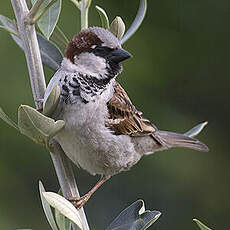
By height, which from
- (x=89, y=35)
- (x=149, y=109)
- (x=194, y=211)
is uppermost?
(x=89, y=35)

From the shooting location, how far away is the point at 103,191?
295 cm

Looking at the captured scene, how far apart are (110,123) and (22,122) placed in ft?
1.69

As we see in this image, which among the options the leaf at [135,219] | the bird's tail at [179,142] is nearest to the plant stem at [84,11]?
the leaf at [135,219]

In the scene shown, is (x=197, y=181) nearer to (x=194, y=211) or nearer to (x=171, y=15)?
(x=194, y=211)

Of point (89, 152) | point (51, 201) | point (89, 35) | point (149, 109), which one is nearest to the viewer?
point (51, 201)

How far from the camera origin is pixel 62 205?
1159 mm

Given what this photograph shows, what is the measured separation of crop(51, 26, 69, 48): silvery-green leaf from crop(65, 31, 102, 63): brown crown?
0.04 meters

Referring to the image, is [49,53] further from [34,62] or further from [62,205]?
[62,205]

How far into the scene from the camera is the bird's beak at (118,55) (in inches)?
57.5

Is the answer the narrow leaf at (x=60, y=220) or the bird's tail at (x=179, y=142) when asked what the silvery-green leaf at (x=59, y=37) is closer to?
the narrow leaf at (x=60, y=220)

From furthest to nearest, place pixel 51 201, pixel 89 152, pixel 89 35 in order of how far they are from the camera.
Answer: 1. pixel 89 152
2. pixel 89 35
3. pixel 51 201

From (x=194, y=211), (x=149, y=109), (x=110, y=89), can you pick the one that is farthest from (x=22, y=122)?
(x=194, y=211)

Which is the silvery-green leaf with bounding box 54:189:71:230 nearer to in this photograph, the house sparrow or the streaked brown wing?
the house sparrow

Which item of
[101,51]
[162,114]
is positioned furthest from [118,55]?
[162,114]
